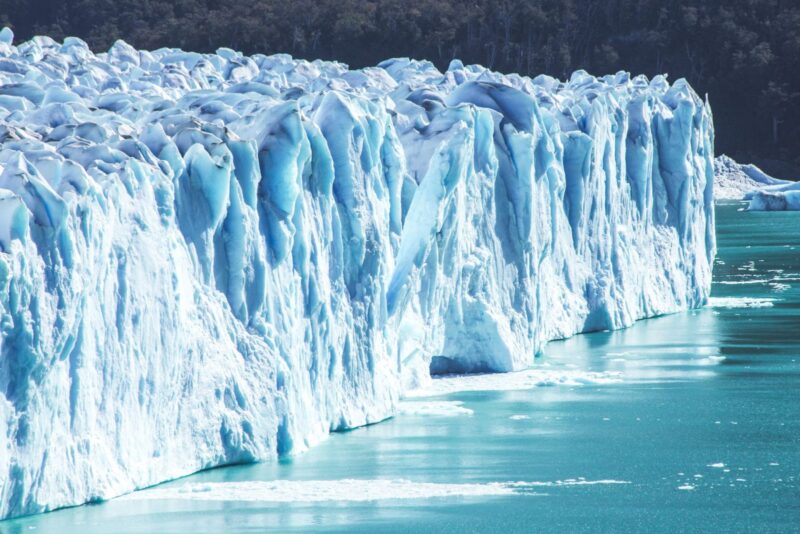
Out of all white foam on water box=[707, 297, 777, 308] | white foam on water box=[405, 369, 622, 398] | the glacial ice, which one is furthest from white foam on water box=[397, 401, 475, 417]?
the glacial ice

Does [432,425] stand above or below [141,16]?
below

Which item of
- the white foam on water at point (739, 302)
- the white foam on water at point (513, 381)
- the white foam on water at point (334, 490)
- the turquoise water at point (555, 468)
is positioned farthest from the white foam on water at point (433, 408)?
the white foam on water at point (739, 302)

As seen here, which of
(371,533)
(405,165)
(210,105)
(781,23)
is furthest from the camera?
(781,23)

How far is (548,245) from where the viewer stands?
16016mm

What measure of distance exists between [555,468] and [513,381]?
3670 millimetres

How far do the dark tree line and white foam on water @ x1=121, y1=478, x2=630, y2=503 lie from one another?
4972cm

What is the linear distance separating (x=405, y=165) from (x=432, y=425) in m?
2.44

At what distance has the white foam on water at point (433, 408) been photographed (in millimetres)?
12359

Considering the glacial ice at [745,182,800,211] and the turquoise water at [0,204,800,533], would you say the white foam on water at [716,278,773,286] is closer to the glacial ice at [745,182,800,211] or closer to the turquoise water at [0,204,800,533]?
the turquoise water at [0,204,800,533]

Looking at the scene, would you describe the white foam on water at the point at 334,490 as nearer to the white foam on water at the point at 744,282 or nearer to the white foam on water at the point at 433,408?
the white foam on water at the point at 433,408

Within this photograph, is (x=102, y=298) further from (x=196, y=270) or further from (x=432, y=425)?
(x=432, y=425)

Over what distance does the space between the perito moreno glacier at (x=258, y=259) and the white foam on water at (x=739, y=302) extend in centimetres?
337

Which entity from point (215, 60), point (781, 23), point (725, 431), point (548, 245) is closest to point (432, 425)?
point (725, 431)

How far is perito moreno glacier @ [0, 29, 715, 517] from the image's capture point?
8.34 meters
